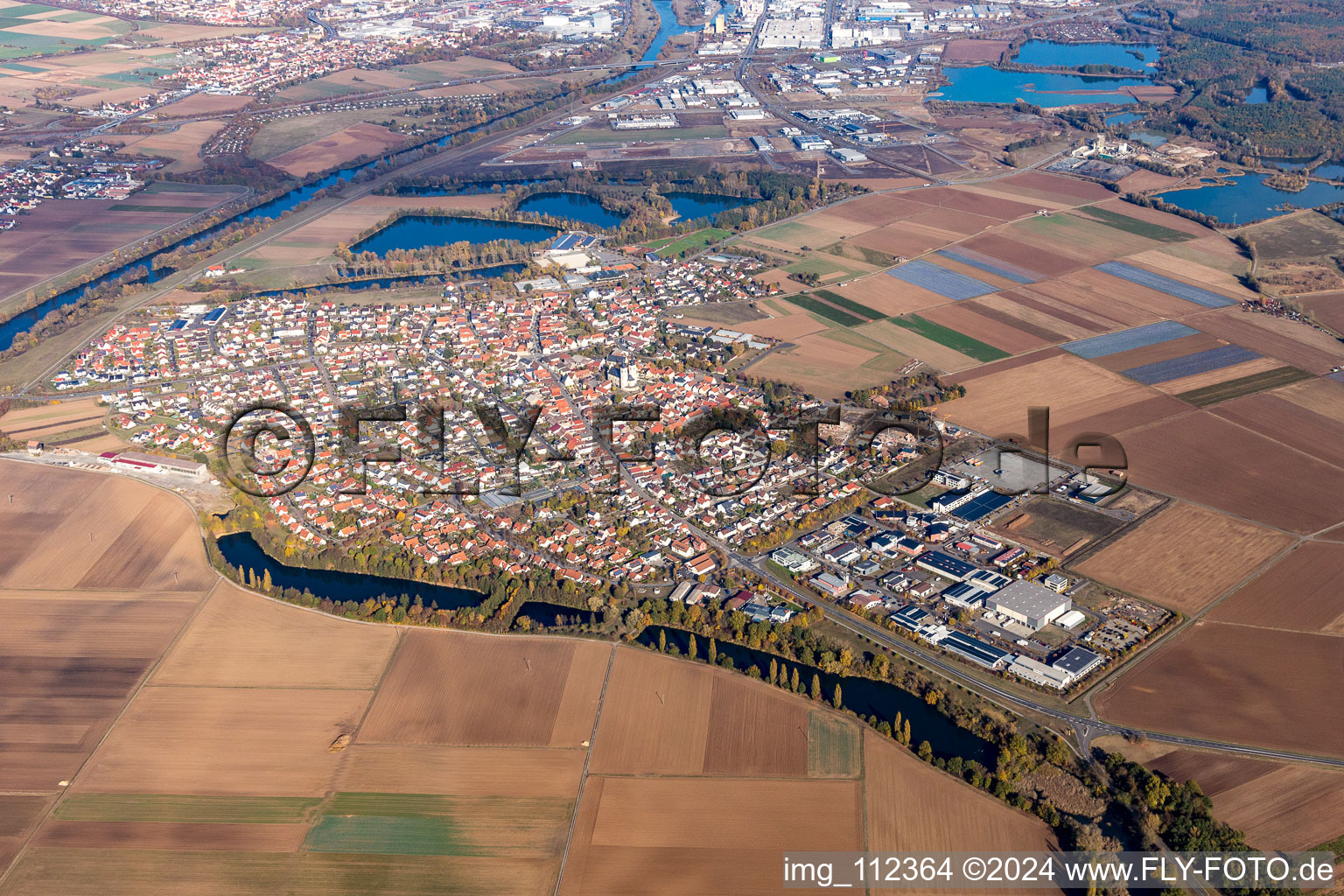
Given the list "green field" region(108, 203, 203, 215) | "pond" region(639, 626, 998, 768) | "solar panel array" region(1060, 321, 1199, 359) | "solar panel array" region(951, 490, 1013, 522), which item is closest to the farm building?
"pond" region(639, 626, 998, 768)

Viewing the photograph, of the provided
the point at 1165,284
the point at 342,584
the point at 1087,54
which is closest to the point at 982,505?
the point at 342,584

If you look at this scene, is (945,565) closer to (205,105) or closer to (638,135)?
(638,135)

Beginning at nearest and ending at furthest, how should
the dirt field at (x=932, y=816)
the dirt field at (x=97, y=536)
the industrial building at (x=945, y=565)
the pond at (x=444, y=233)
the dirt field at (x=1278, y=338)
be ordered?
the dirt field at (x=932, y=816), the industrial building at (x=945, y=565), the dirt field at (x=97, y=536), the dirt field at (x=1278, y=338), the pond at (x=444, y=233)

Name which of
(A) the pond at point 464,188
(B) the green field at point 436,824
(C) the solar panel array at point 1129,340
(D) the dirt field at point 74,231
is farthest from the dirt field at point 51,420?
(C) the solar panel array at point 1129,340

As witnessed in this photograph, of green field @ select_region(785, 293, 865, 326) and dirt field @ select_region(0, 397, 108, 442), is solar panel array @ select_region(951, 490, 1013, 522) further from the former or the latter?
dirt field @ select_region(0, 397, 108, 442)

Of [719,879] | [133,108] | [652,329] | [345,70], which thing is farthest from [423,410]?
[345,70]

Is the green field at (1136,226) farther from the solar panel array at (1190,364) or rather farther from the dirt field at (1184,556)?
the dirt field at (1184,556)
